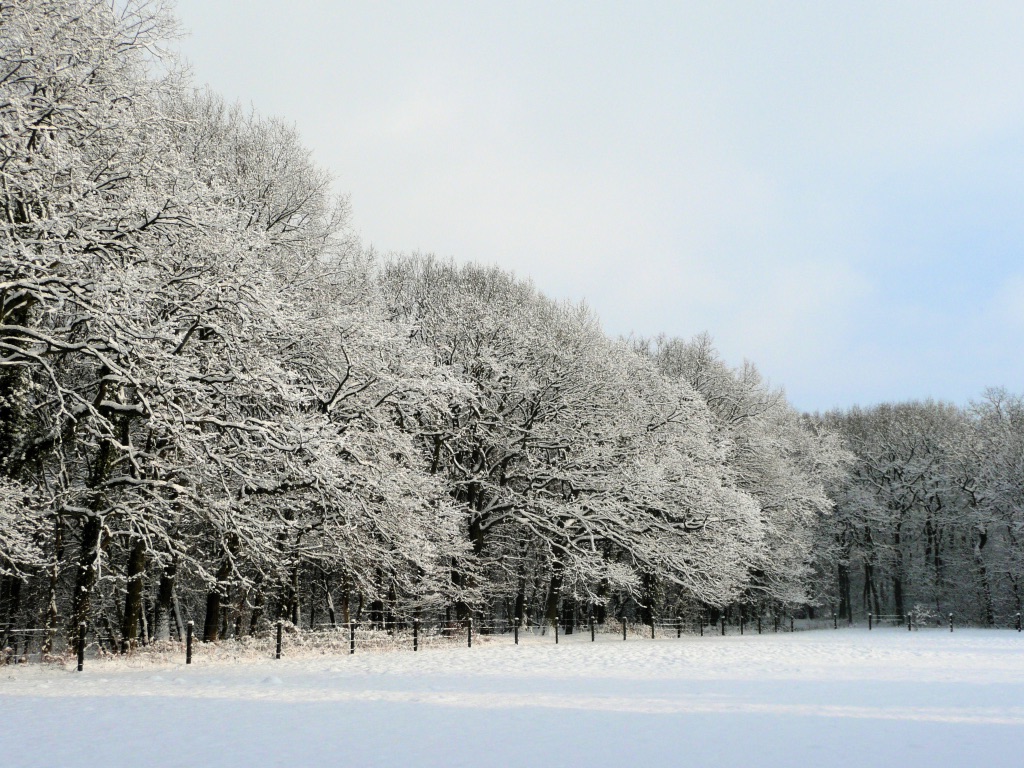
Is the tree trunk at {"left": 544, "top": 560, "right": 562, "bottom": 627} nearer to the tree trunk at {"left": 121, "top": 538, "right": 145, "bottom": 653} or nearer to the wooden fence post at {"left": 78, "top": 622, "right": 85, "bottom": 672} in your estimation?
the tree trunk at {"left": 121, "top": 538, "right": 145, "bottom": 653}

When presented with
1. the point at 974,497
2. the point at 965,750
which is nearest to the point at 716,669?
the point at 965,750

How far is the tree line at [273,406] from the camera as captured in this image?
1346cm

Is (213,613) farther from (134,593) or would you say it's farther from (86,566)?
(86,566)

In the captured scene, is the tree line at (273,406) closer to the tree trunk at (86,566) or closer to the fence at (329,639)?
the tree trunk at (86,566)

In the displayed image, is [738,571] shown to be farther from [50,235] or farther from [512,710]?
[50,235]

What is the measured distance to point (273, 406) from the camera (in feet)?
64.3

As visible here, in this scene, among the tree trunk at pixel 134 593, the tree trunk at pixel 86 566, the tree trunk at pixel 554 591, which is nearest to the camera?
the tree trunk at pixel 86 566

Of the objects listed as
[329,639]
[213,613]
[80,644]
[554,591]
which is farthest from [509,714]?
[554,591]

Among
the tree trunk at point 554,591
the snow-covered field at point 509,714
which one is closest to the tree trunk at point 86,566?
the snow-covered field at point 509,714

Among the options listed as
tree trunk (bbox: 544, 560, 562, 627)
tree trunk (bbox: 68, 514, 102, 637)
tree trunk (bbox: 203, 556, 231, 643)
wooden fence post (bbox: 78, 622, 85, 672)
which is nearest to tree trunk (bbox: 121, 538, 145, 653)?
tree trunk (bbox: 68, 514, 102, 637)

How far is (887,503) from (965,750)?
47.8 meters

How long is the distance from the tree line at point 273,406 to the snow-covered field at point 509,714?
336 centimetres

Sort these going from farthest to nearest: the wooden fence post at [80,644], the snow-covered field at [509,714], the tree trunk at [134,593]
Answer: the tree trunk at [134,593] → the wooden fence post at [80,644] → the snow-covered field at [509,714]

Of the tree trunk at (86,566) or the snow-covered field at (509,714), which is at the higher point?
the tree trunk at (86,566)
